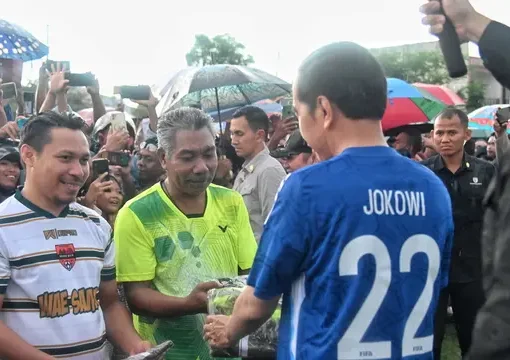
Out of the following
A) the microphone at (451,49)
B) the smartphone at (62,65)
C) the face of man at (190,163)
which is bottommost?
the face of man at (190,163)

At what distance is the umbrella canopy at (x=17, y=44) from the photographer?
6949mm

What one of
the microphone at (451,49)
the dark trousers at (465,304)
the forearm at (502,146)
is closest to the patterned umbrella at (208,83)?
the dark trousers at (465,304)

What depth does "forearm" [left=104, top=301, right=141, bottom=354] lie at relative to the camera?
121 inches

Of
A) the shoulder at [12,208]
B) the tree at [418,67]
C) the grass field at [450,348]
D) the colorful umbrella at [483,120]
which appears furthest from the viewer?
the tree at [418,67]

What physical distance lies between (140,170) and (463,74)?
177 inches

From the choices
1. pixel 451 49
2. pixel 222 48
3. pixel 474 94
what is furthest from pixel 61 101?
pixel 222 48

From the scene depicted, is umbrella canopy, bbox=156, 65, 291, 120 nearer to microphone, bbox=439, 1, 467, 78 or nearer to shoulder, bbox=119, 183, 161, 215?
shoulder, bbox=119, 183, 161, 215

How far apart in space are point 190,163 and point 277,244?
127 cm

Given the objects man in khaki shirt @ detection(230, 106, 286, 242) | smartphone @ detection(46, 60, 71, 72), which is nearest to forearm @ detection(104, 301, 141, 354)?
man in khaki shirt @ detection(230, 106, 286, 242)

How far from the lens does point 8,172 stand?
4.94 meters

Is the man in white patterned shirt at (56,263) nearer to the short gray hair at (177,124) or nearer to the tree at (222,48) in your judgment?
the short gray hair at (177,124)

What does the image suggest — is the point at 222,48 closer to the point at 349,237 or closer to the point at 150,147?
the point at 150,147

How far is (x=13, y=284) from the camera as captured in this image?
2.73 meters

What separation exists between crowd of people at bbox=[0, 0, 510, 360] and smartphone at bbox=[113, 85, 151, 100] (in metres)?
3.58
